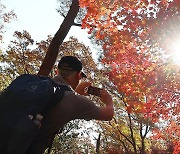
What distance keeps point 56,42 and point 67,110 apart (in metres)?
5.14

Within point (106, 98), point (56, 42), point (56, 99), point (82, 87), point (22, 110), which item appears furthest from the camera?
point (56, 42)

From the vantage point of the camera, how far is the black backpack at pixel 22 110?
5.78ft

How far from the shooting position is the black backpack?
1.76 m

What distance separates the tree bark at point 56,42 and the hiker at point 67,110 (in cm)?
449

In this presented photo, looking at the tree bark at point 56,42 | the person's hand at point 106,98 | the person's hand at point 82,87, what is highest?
the tree bark at point 56,42

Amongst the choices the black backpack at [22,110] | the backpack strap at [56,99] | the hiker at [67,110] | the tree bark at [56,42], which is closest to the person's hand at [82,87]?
the hiker at [67,110]

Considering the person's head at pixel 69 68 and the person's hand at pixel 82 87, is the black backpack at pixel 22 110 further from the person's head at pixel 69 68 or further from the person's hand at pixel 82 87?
the person's hand at pixel 82 87

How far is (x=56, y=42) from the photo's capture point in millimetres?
7066

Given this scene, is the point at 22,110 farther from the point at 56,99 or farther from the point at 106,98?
the point at 106,98

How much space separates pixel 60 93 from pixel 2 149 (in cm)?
51

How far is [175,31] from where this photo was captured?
403 inches

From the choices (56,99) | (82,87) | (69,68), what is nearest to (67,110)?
(56,99)

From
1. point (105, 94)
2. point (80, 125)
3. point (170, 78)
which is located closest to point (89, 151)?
point (80, 125)

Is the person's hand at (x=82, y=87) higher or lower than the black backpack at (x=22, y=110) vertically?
higher
